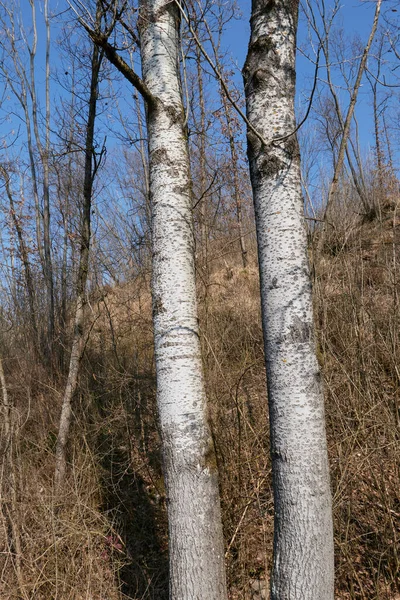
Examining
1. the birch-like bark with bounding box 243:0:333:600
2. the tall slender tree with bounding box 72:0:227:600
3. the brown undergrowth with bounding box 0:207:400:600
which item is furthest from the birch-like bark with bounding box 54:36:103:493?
the birch-like bark with bounding box 243:0:333:600

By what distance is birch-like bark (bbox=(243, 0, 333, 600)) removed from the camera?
1.79 metres

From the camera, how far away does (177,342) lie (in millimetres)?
2365

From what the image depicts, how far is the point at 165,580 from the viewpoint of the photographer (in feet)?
11.5

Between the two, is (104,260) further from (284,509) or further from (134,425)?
(284,509)

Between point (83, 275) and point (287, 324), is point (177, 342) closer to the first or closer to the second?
point (287, 324)

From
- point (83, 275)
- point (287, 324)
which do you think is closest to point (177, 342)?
point (287, 324)

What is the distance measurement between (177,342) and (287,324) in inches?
29.0

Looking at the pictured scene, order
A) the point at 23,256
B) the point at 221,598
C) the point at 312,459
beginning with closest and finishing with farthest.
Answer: the point at 312,459 → the point at 221,598 → the point at 23,256

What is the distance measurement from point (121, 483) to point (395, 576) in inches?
113

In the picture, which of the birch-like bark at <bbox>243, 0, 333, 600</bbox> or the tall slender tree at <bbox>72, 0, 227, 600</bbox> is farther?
the tall slender tree at <bbox>72, 0, 227, 600</bbox>

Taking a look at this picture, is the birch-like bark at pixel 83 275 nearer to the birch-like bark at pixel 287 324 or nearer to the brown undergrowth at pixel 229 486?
the brown undergrowth at pixel 229 486

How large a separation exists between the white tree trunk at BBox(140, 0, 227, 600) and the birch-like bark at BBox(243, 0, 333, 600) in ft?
1.57

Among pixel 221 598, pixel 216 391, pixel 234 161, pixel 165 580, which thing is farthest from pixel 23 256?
pixel 221 598

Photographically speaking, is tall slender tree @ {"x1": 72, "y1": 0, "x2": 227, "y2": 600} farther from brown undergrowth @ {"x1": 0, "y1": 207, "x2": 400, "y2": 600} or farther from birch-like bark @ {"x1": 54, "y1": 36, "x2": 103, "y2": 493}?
birch-like bark @ {"x1": 54, "y1": 36, "x2": 103, "y2": 493}
